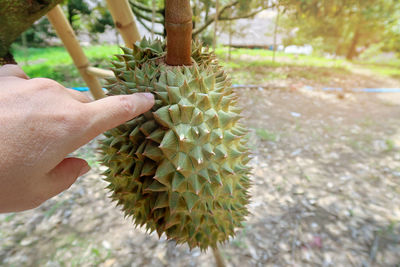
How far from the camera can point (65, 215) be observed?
1688 mm

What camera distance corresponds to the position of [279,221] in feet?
5.62

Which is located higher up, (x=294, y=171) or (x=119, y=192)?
(x=119, y=192)

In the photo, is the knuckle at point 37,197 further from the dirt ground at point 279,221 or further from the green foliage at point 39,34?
the green foliage at point 39,34

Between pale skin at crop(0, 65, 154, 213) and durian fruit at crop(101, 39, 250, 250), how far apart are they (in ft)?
0.48

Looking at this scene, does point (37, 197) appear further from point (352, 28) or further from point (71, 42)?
point (352, 28)

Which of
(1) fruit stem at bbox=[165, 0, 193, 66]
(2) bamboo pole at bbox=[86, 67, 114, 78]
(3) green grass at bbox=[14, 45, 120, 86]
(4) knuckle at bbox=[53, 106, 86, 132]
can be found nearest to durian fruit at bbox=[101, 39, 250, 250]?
(1) fruit stem at bbox=[165, 0, 193, 66]

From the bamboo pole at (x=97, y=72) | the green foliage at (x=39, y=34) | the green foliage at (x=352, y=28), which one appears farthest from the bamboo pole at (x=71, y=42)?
the green foliage at (x=39, y=34)

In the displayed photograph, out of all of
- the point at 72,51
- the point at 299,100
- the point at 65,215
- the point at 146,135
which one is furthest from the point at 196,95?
the point at 299,100

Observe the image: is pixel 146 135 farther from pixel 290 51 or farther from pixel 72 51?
pixel 290 51

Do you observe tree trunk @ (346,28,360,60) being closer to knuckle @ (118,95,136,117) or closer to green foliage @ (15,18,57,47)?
green foliage @ (15,18,57,47)

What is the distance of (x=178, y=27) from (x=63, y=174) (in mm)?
489

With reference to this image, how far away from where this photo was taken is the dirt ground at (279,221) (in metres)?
1.45

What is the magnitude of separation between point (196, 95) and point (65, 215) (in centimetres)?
151

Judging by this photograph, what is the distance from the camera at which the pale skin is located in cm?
48
